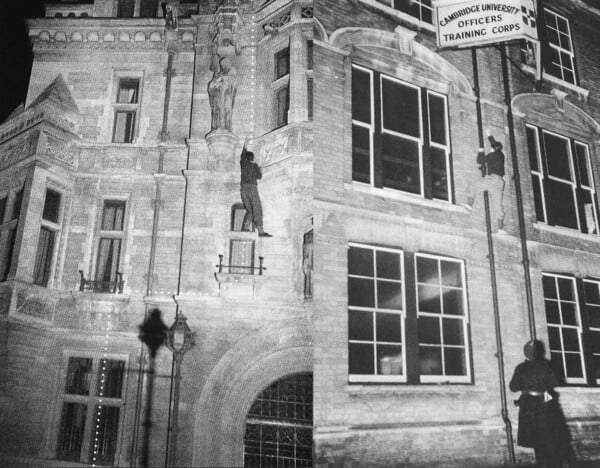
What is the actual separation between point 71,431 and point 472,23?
507 centimetres

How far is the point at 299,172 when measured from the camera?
136 inches

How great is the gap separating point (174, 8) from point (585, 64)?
17.1 feet

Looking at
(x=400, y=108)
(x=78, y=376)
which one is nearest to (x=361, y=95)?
(x=400, y=108)

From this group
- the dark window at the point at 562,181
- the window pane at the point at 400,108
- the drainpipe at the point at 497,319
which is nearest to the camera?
the drainpipe at the point at 497,319

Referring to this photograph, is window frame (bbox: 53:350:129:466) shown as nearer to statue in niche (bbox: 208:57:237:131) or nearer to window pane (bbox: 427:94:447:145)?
statue in niche (bbox: 208:57:237:131)

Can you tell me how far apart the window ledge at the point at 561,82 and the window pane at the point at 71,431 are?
18.5ft

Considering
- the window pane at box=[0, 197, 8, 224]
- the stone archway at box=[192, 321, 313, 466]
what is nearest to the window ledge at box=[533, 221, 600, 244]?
the stone archway at box=[192, 321, 313, 466]

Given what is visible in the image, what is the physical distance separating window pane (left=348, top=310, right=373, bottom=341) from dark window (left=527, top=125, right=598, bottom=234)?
270 cm

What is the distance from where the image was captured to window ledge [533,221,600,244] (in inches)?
199

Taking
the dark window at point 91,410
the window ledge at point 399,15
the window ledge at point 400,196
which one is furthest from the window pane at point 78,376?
the window ledge at point 399,15

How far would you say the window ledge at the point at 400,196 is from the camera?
395cm

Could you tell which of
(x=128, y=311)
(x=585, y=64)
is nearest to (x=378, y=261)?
(x=128, y=311)

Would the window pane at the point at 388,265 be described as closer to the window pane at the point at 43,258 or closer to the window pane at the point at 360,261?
the window pane at the point at 360,261

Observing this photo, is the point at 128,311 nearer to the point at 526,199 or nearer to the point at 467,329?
the point at 467,329
